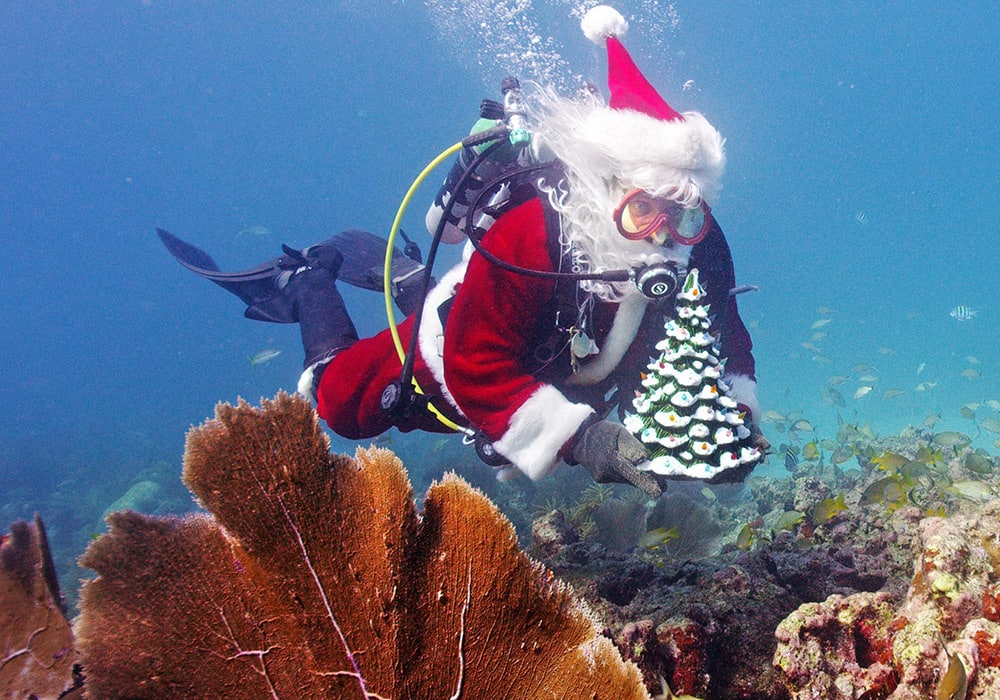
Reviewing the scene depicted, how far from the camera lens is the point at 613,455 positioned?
8.42 feet

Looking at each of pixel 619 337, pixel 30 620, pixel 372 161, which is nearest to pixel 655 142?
pixel 619 337

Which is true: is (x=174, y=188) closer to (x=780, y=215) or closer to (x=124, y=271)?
(x=124, y=271)

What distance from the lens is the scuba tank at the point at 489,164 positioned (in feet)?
11.6

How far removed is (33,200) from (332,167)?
7806cm

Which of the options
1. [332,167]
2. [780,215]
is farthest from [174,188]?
[780,215]

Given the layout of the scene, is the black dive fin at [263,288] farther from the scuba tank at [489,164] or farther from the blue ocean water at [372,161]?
the blue ocean water at [372,161]

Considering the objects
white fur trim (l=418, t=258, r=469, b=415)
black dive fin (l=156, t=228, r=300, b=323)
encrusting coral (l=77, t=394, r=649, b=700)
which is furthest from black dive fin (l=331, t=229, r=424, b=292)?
encrusting coral (l=77, t=394, r=649, b=700)

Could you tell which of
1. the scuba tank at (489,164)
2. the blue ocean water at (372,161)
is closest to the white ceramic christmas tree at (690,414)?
the scuba tank at (489,164)

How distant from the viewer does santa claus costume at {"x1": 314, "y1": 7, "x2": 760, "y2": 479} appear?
2961mm

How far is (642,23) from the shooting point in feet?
210

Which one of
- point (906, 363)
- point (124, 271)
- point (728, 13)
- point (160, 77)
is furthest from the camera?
point (124, 271)

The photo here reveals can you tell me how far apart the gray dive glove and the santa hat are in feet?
4.63

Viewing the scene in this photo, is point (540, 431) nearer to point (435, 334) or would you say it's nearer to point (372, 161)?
point (435, 334)

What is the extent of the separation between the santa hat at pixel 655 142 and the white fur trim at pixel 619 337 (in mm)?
670
